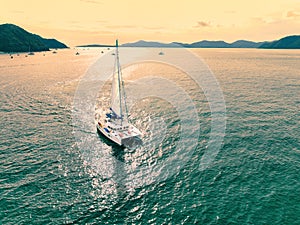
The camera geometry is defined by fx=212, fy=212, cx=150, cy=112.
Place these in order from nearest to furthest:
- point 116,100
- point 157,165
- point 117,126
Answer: point 157,165 → point 117,126 → point 116,100

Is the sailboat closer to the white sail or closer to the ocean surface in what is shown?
the white sail

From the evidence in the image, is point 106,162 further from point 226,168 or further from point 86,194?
point 226,168

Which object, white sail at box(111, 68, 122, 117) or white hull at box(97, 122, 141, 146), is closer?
white hull at box(97, 122, 141, 146)

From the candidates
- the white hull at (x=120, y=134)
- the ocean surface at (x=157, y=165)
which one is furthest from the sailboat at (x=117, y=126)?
the ocean surface at (x=157, y=165)

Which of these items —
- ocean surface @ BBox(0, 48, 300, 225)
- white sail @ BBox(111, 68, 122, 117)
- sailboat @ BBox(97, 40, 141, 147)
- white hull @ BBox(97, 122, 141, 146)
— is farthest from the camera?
white sail @ BBox(111, 68, 122, 117)

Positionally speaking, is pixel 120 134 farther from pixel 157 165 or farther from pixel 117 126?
pixel 157 165

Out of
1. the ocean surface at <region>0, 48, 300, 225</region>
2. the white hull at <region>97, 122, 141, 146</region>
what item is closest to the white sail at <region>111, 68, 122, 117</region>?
the white hull at <region>97, 122, 141, 146</region>

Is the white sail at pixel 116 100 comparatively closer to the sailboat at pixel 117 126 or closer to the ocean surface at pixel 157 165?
the sailboat at pixel 117 126

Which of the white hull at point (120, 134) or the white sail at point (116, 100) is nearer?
the white hull at point (120, 134)

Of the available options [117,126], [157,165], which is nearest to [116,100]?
[117,126]

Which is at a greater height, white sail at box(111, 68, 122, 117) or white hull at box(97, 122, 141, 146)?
white sail at box(111, 68, 122, 117)

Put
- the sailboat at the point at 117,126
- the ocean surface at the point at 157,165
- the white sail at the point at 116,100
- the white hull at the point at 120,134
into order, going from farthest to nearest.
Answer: the white sail at the point at 116,100 < the sailboat at the point at 117,126 < the white hull at the point at 120,134 < the ocean surface at the point at 157,165
